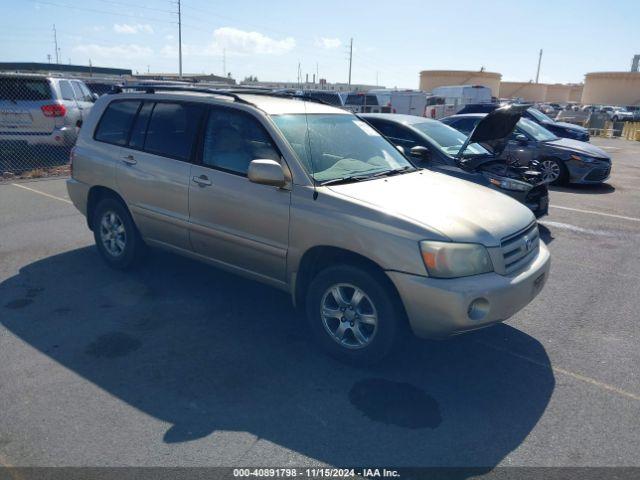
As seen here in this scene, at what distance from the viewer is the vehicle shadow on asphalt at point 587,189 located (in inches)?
449

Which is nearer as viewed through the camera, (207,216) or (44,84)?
(207,216)

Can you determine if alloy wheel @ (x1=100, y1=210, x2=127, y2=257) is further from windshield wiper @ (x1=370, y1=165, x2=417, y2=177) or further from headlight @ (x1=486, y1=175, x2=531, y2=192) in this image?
headlight @ (x1=486, y1=175, x2=531, y2=192)

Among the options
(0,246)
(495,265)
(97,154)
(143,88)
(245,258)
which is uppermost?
(143,88)

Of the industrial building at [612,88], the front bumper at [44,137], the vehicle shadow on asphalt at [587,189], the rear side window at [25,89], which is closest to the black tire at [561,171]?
the vehicle shadow on asphalt at [587,189]

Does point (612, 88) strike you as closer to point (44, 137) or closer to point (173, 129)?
point (44, 137)

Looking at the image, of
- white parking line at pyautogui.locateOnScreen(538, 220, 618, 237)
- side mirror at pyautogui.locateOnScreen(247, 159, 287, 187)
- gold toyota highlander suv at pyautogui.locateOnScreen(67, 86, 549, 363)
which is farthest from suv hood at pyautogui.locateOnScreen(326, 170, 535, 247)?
white parking line at pyautogui.locateOnScreen(538, 220, 618, 237)

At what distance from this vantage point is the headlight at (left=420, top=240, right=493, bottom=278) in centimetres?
342

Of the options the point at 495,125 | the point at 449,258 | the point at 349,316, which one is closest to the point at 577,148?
the point at 495,125

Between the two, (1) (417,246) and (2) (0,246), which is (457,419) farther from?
(2) (0,246)

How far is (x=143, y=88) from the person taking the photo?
217 inches

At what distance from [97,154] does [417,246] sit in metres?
3.76

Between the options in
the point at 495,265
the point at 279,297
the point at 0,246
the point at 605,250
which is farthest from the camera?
the point at 605,250

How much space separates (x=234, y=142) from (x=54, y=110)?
887cm

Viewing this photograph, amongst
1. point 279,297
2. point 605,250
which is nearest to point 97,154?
point 279,297
